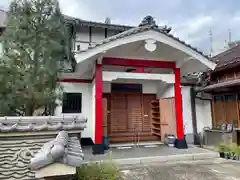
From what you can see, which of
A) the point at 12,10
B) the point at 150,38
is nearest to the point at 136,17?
the point at 150,38

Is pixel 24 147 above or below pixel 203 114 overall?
below

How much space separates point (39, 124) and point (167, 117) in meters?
5.89

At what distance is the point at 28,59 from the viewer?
214 inches

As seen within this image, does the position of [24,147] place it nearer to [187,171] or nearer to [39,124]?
[39,124]

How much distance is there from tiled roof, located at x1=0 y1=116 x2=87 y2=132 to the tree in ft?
6.24

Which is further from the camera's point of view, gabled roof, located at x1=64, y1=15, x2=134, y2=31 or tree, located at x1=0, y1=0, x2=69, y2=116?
gabled roof, located at x1=64, y1=15, x2=134, y2=31

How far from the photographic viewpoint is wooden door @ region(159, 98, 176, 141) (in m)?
7.77

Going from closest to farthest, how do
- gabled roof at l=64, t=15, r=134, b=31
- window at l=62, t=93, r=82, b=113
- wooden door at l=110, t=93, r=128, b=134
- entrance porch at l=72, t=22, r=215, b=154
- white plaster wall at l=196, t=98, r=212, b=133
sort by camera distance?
A: entrance porch at l=72, t=22, r=215, b=154 → window at l=62, t=93, r=82, b=113 → wooden door at l=110, t=93, r=128, b=134 → white plaster wall at l=196, t=98, r=212, b=133 → gabled roof at l=64, t=15, r=134, b=31

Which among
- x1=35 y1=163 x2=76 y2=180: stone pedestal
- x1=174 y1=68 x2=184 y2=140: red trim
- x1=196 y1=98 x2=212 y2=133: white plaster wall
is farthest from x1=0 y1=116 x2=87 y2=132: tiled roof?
x1=196 y1=98 x2=212 y2=133: white plaster wall

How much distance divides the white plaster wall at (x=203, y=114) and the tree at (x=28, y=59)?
7359 mm

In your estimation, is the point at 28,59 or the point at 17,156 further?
the point at 28,59

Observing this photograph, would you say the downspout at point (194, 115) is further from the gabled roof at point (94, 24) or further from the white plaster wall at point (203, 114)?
the gabled roof at point (94, 24)

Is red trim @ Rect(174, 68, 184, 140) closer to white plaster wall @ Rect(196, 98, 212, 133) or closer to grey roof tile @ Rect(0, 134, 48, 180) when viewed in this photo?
white plaster wall @ Rect(196, 98, 212, 133)

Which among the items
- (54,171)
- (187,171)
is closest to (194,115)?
(187,171)
